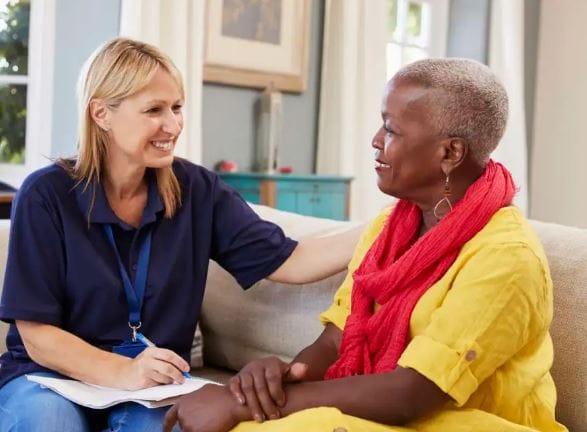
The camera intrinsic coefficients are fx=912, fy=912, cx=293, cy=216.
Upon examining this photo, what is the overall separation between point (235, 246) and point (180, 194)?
0.16 metres

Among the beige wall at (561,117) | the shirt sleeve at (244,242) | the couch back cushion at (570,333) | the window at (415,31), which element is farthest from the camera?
the beige wall at (561,117)

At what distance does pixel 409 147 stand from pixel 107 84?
0.67 meters

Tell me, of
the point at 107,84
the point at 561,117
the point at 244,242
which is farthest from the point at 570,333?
the point at 561,117

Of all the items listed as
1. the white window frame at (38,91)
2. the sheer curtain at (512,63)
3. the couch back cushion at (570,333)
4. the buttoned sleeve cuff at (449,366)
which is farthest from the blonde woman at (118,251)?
the sheer curtain at (512,63)

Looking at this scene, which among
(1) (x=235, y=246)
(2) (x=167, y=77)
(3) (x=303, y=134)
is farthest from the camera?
(3) (x=303, y=134)

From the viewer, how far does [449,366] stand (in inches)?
50.1

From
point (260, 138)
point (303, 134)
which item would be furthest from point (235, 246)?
point (303, 134)

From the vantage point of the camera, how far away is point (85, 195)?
5.88 ft

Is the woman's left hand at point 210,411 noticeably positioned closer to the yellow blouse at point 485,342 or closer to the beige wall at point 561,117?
the yellow blouse at point 485,342

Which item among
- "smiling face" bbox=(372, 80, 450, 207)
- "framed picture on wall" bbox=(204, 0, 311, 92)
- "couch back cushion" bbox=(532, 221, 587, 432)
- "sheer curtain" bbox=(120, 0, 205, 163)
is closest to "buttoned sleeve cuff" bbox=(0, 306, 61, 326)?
"smiling face" bbox=(372, 80, 450, 207)

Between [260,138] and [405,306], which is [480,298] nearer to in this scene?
[405,306]

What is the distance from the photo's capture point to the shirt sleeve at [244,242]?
6.39ft

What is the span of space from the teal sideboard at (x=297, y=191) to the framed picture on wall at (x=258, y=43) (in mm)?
507

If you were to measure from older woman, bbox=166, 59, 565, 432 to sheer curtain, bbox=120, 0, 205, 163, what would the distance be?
2157 millimetres
